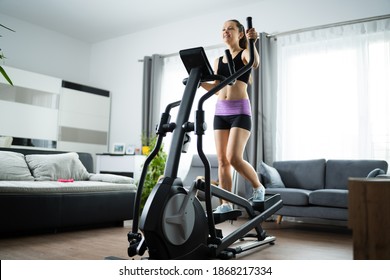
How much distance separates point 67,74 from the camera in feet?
20.8

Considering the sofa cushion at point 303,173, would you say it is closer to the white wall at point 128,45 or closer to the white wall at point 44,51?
the white wall at point 128,45

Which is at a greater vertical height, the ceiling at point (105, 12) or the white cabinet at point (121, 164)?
the ceiling at point (105, 12)

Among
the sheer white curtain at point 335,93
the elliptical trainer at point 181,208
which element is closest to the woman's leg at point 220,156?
the elliptical trainer at point 181,208

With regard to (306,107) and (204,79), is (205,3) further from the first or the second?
(204,79)

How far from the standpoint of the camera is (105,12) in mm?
5387

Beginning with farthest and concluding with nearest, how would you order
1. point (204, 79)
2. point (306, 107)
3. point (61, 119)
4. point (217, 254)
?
1. point (61, 119)
2. point (306, 107)
3. point (204, 79)
4. point (217, 254)

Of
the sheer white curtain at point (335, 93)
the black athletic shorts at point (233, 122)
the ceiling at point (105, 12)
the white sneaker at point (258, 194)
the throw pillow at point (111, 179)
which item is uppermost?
the ceiling at point (105, 12)

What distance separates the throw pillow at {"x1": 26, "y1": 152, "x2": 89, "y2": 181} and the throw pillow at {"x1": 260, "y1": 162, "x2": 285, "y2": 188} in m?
1.97

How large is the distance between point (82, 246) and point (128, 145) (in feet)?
11.5

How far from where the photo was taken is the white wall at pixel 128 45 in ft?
15.0

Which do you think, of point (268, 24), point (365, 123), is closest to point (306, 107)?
point (365, 123)

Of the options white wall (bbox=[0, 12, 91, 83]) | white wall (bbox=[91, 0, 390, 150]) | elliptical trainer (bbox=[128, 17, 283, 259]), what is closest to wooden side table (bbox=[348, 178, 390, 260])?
elliptical trainer (bbox=[128, 17, 283, 259])

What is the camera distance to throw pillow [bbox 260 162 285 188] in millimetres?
→ 3945

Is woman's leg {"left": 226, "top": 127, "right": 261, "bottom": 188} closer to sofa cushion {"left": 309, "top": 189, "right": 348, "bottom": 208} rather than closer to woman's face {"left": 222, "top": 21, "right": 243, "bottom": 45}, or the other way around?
woman's face {"left": 222, "top": 21, "right": 243, "bottom": 45}
